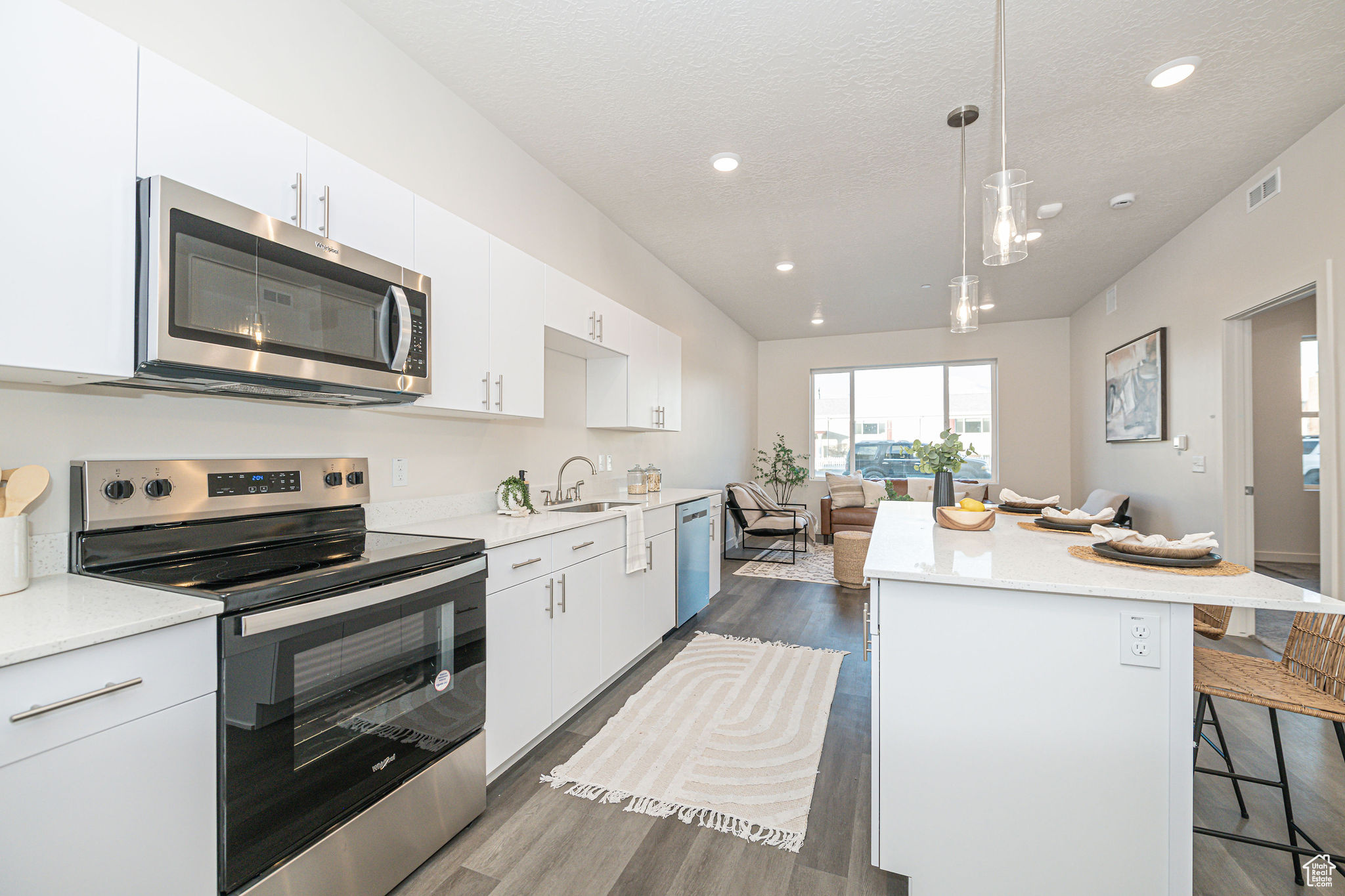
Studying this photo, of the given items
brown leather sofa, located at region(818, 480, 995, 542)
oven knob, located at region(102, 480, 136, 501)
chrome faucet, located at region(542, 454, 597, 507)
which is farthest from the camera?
brown leather sofa, located at region(818, 480, 995, 542)

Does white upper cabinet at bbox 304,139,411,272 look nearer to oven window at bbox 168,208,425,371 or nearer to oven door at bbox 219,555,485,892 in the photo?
oven window at bbox 168,208,425,371

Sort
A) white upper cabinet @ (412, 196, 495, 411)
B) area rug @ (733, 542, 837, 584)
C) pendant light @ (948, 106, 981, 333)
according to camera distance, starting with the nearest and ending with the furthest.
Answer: white upper cabinet @ (412, 196, 495, 411) < pendant light @ (948, 106, 981, 333) < area rug @ (733, 542, 837, 584)

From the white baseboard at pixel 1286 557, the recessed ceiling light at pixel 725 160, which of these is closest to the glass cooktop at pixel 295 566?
the recessed ceiling light at pixel 725 160

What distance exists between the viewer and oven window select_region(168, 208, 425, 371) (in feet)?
4.27

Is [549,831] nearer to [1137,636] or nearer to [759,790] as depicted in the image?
[759,790]

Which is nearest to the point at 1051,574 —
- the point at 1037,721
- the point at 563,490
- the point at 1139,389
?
the point at 1037,721

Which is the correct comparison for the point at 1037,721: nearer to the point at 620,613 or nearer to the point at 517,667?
the point at 517,667

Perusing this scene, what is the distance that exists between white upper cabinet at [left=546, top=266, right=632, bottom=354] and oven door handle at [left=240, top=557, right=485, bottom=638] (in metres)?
1.41

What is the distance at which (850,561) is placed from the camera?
4898 millimetres

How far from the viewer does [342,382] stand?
5.45ft

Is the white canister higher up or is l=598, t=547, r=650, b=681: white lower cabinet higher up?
the white canister

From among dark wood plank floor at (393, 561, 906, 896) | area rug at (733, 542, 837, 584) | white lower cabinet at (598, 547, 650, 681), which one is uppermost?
white lower cabinet at (598, 547, 650, 681)

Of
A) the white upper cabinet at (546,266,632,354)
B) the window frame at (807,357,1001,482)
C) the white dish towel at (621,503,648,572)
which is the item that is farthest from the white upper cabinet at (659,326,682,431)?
the window frame at (807,357,1001,482)

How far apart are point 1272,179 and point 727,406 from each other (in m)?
4.69
